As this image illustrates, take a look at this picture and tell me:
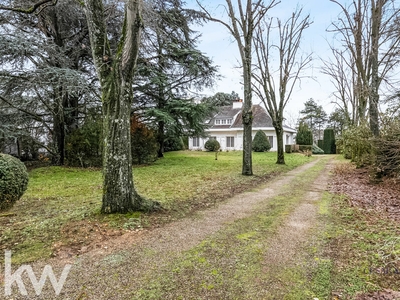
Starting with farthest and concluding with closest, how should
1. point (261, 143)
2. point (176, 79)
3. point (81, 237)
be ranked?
point (261, 143)
point (176, 79)
point (81, 237)

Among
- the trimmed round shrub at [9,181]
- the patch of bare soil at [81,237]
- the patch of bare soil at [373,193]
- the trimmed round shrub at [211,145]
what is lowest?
the patch of bare soil at [373,193]

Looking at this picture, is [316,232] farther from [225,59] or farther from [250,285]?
[225,59]

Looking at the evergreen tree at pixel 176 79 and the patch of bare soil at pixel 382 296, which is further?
the evergreen tree at pixel 176 79

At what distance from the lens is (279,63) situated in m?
15.4

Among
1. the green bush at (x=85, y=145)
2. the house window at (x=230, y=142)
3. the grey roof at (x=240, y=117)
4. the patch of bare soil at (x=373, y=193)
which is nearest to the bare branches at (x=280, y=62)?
the patch of bare soil at (x=373, y=193)

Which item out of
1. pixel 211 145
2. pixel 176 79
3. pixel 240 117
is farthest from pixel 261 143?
pixel 176 79

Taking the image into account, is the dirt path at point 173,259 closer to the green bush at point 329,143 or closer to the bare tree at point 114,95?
the bare tree at point 114,95

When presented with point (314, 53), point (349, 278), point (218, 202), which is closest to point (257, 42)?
point (314, 53)

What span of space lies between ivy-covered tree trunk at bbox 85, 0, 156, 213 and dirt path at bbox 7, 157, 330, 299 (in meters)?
1.13

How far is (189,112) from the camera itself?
15688 millimetres

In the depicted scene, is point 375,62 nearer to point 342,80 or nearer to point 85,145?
point 342,80

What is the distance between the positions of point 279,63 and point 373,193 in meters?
10.6

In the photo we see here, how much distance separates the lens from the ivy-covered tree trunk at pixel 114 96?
15.0 feet

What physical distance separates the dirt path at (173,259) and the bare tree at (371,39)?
803 centimetres
